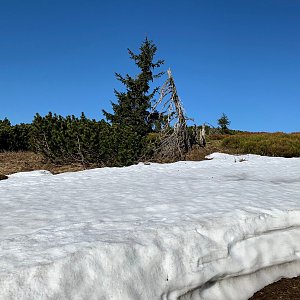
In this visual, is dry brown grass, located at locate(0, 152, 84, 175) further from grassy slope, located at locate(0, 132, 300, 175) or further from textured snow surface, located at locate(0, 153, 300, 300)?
textured snow surface, located at locate(0, 153, 300, 300)

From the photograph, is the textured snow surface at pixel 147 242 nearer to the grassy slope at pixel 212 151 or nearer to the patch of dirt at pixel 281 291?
the patch of dirt at pixel 281 291

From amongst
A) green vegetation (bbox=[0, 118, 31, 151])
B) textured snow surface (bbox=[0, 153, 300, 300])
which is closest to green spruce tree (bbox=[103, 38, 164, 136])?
green vegetation (bbox=[0, 118, 31, 151])

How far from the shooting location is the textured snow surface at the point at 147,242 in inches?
102

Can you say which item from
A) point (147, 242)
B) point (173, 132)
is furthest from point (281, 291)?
point (173, 132)

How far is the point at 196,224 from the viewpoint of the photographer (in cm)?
345

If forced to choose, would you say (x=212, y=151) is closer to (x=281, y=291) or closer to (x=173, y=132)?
(x=173, y=132)

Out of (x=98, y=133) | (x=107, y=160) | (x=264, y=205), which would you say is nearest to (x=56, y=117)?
(x=98, y=133)

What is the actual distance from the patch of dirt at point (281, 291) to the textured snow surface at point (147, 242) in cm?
Answer: 6

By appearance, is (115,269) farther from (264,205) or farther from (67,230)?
(264,205)

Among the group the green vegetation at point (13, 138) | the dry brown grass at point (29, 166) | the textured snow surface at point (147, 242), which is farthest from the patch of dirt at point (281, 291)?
the green vegetation at point (13, 138)

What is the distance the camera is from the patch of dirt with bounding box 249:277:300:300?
345 cm

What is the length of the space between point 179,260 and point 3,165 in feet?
45.8

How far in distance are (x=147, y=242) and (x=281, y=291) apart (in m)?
1.46

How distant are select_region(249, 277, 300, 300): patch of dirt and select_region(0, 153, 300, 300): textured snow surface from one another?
0.06 m
